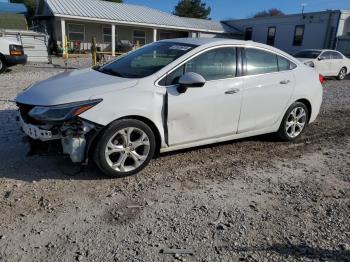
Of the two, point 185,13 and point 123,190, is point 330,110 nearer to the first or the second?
point 123,190

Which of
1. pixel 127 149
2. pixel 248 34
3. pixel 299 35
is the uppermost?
pixel 299 35

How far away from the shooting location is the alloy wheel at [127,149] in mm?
3871

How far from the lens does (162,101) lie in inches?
159

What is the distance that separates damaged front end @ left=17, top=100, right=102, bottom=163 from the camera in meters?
3.60

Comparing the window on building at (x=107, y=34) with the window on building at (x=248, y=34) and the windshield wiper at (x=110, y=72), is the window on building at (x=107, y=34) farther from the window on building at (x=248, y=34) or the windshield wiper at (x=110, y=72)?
the windshield wiper at (x=110, y=72)

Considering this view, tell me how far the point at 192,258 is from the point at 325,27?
26.9m

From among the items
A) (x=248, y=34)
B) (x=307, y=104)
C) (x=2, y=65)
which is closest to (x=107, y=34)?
(x=248, y=34)

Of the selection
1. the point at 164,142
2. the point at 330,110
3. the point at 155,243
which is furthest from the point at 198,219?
the point at 330,110

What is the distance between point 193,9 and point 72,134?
58.9 m

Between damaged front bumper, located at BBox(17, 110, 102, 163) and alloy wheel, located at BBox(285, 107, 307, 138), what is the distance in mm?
3245

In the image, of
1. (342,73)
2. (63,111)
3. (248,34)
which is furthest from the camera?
(248,34)

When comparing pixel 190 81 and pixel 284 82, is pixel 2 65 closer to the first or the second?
pixel 190 81

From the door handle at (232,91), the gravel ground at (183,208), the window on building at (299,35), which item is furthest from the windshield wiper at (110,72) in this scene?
the window on building at (299,35)

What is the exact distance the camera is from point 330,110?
8.38 meters
